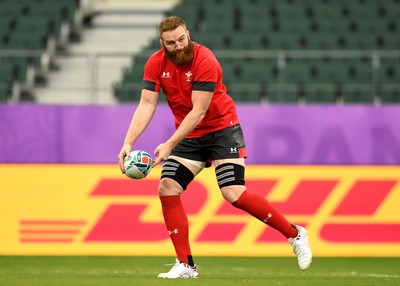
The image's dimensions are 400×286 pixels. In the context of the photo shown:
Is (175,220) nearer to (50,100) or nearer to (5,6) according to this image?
(50,100)

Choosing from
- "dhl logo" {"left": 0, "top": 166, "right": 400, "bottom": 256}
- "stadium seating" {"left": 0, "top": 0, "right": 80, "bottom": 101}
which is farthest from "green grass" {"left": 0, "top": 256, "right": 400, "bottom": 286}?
"stadium seating" {"left": 0, "top": 0, "right": 80, "bottom": 101}

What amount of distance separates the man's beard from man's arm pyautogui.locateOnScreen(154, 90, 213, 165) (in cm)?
24

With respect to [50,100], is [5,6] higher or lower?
higher

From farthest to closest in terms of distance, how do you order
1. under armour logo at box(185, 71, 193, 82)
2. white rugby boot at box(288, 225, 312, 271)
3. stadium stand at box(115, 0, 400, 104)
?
Answer: stadium stand at box(115, 0, 400, 104)
white rugby boot at box(288, 225, 312, 271)
under armour logo at box(185, 71, 193, 82)

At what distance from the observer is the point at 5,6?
19.0m

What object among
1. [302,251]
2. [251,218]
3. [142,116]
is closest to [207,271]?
[302,251]

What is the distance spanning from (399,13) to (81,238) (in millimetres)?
10013

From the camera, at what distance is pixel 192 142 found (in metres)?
7.37

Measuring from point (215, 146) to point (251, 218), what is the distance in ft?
12.3

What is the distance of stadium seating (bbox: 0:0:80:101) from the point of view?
623 inches

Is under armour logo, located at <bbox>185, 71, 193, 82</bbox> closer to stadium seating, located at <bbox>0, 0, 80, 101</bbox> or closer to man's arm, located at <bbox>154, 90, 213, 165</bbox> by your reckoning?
man's arm, located at <bbox>154, 90, 213, 165</bbox>

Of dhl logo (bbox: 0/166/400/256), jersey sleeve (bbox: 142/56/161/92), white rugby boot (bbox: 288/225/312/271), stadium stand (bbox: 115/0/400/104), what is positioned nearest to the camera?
jersey sleeve (bbox: 142/56/161/92)

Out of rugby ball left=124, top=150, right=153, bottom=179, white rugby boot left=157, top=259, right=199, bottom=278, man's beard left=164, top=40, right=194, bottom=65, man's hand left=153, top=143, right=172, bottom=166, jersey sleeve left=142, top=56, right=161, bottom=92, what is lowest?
white rugby boot left=157, top=259, right=199, bottom=278

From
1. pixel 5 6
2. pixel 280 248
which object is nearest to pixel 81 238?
pixel 280 248
